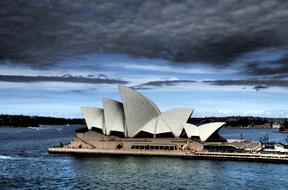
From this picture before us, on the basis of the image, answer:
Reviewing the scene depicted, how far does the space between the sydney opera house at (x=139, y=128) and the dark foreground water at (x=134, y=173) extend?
8577mm

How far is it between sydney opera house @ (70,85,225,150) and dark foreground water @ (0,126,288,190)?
858cm

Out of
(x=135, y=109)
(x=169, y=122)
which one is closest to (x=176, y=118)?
(x=169, y=122)

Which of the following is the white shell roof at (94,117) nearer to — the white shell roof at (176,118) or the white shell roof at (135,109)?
the white shell roof at (135,109)

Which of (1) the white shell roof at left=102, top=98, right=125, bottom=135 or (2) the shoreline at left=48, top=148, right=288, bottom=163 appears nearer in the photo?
(2) the shoreline at left=48, top=148, right=288, bottom=163

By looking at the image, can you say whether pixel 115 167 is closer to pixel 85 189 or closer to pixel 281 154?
pixel 85 189

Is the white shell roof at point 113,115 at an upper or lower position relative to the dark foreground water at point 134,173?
upper

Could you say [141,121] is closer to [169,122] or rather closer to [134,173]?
[169,122]

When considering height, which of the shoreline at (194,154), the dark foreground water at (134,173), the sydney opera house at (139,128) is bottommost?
the dark foreground water at (134,173)

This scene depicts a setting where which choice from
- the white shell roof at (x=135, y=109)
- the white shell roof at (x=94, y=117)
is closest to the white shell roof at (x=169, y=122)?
the white shell roof at (x=135, y=109)

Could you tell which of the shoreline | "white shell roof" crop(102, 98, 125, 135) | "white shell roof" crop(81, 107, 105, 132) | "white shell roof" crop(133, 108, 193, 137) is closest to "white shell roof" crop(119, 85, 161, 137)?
"white shell roof" crop(133, 108, 193, 137)

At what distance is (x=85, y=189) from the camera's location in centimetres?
4956

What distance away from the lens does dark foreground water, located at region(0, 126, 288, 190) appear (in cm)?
5278

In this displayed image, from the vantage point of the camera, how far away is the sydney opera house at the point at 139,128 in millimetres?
86438

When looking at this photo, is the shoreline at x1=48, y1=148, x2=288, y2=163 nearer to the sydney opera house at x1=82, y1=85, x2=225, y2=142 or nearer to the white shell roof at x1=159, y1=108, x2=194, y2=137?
the sydney opera house at x1=82, y1=85, x2=225, y2=142
